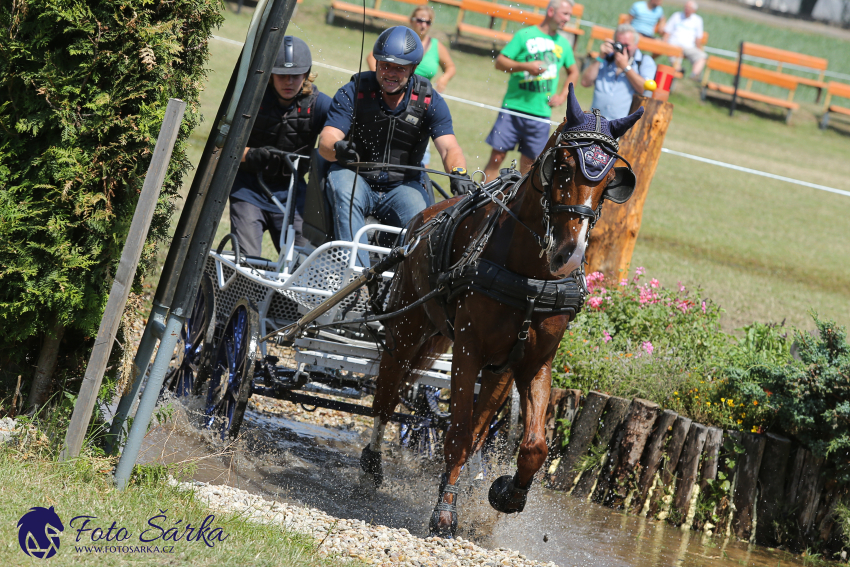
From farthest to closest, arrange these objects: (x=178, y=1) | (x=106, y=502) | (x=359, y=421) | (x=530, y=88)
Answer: (x=530, y=88), (x=359, y=421), (x=178, y=1), (x=106, y=502)

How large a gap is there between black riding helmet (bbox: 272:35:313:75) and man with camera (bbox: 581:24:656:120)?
16.0ft

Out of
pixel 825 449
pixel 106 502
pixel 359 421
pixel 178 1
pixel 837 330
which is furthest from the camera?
pixel 359 421

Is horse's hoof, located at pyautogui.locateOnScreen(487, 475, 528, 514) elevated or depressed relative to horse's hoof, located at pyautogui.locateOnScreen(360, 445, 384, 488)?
elevated

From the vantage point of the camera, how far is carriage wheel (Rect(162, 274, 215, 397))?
5.96 metres

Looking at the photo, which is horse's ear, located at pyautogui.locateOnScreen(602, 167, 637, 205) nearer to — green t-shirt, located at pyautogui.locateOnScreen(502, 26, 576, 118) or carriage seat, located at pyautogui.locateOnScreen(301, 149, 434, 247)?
carriage seat, located at pyautogui.locateOnScreen(301, 149, 434, 247)

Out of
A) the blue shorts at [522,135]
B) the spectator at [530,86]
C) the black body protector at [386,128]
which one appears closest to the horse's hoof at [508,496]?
the black body protector at [386,128]

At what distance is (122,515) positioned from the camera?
337 cm

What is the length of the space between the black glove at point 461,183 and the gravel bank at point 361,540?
1.96 metres

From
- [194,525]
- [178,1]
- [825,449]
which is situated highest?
[178,1]

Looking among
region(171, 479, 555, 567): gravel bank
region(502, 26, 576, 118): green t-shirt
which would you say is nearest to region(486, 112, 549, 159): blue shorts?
region(502, 26, 576, 118): green t-shirt

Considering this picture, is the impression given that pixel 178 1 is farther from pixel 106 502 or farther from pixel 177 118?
pixel 106 502

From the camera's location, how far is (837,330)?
5.38 metres

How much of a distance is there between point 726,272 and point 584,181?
28.5ft

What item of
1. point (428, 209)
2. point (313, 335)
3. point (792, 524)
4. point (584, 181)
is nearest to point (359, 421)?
point (313, 335)
